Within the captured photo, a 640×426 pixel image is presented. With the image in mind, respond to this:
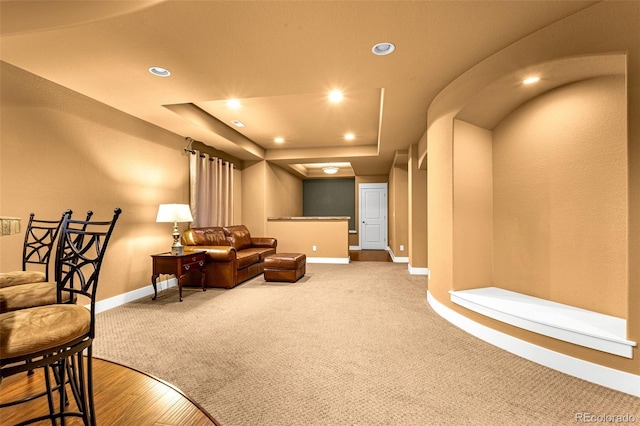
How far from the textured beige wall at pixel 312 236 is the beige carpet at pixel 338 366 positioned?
313 cm

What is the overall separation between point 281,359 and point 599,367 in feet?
6.82

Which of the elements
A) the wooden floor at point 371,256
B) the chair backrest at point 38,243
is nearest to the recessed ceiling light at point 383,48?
the chair backrest at point 38,243

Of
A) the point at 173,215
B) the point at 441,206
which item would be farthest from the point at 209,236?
the point at 441,206

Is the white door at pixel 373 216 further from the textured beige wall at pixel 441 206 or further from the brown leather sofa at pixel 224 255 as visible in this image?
the textured beige wall at pixel 441 206

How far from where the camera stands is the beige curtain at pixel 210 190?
4.85 m

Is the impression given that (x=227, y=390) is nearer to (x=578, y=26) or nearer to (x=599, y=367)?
(x=599, y=367)

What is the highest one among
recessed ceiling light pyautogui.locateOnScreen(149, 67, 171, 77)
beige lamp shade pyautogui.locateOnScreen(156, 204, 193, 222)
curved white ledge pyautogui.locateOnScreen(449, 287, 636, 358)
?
recessed ceiling light pyautogui.locateOnScreen(149, 67, 171, 77)

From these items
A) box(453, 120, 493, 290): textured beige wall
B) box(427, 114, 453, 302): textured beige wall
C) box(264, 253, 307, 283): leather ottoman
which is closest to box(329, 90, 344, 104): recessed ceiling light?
box(427, 114, 453, 302): textured beige wall

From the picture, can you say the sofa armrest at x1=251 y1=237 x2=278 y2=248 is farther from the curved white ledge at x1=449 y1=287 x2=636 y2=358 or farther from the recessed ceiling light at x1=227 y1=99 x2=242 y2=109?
the curved white ledge at x1=449 y1=287 x2=636 y2=358

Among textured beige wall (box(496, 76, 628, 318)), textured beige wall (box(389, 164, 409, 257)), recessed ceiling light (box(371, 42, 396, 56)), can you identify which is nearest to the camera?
textured beige wall (box(496, 76, 628, 318))

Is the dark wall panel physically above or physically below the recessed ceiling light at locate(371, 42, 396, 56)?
below

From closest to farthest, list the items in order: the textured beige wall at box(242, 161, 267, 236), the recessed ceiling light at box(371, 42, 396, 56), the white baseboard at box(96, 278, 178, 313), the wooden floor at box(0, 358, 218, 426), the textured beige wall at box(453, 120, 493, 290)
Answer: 1. the wooden floor at box(0, 358, 218, 426)
2. the recessed ceiling light at box(371, 42, 396, 56)
3. the textured beige wall at box(453, 120, 493, 290)
4. the white baseboard at box(96, 278, 178, 313)
5. the textured beige wall at box(242, 161, 267, 236)

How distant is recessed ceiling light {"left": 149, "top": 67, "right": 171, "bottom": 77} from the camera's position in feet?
8.54

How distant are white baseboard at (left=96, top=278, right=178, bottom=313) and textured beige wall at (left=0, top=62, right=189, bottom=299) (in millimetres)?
72
